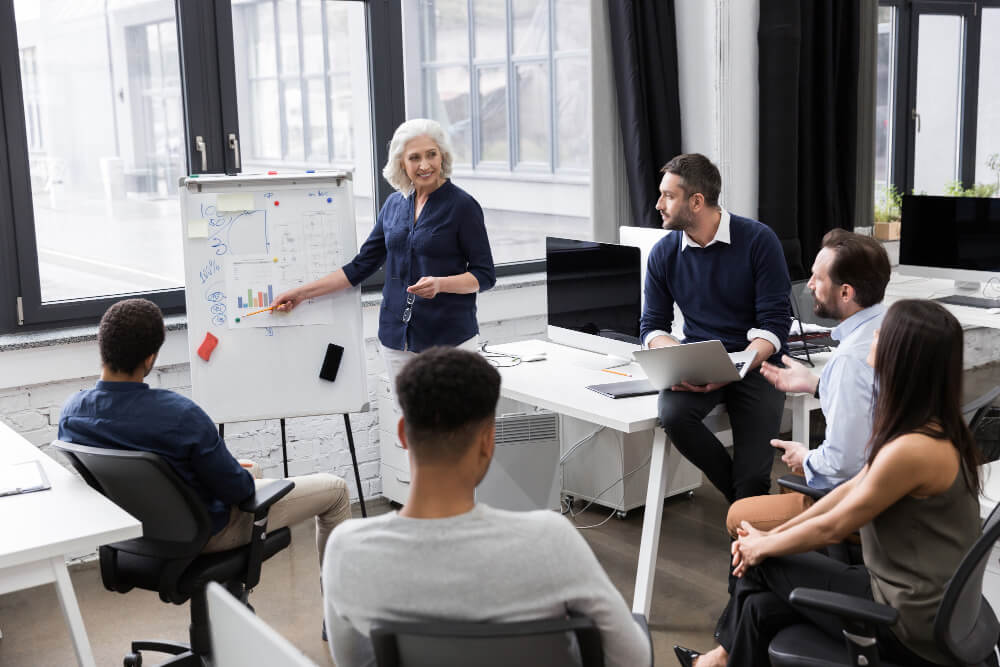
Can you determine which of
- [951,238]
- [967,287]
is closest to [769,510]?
[951,238]

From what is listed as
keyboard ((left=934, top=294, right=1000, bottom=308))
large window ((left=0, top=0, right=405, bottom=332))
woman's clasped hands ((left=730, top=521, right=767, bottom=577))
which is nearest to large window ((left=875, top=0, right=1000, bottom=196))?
keyboard ((left=934, top=294, right=1000, bottom=308))

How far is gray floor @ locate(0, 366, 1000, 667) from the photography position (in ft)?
9.89

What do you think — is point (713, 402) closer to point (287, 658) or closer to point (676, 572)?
point (676, 572)

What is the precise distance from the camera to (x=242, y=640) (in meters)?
1.24

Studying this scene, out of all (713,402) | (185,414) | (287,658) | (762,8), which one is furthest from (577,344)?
(287,658)

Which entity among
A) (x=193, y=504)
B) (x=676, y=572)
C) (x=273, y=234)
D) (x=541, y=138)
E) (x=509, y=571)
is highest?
(x=541, y=138)

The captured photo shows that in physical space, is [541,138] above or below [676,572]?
above

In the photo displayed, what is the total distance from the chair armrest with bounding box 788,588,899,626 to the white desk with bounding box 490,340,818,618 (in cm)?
105

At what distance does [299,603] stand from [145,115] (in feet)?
6.25

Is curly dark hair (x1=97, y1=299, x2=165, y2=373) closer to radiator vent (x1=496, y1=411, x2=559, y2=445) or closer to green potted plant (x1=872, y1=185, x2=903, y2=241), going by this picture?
radiator vent (x1=496, y1=411, x2=559, y2=445)

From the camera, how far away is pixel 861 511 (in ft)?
6.23

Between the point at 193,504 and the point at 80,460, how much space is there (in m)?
0.28

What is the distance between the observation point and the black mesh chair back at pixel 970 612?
1.72 meters

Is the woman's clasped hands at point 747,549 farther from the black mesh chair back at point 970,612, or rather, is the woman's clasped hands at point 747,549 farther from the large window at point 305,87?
the large window at point 305,87
